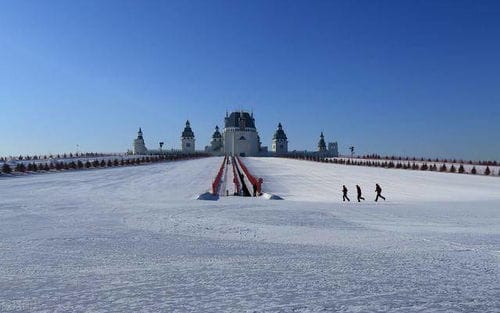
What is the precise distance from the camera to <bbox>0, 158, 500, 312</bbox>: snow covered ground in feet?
20.6

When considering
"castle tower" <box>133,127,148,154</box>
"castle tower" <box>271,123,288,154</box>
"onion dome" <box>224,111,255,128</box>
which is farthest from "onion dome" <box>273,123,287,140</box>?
"castle tower" <box>133,127,148,154</box>

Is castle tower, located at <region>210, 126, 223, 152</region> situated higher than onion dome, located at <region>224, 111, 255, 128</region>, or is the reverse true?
onion dome, located at <region>224, 111, 255, 128</region>

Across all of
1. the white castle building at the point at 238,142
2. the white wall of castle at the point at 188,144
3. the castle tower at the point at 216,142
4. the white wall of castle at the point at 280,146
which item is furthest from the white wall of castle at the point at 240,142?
the white wall of castle at the point at 188,144

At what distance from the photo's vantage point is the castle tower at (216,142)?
178800 millimetres

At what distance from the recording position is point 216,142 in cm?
18512

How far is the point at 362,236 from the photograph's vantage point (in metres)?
11.4

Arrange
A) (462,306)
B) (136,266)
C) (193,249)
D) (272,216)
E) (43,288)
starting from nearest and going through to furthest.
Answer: (462,306)
(43,288)
(136,266)
(193,249)
(272,216)

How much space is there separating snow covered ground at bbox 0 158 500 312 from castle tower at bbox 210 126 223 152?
6358 inches

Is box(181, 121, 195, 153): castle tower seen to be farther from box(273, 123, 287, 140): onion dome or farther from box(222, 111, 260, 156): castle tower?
box(273, 123, 287, 140): onion dome

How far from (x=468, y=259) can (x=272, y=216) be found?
274 inches

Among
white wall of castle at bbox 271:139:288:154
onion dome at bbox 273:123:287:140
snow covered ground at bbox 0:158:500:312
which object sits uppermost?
onion dome at bbox 273:123:287:140

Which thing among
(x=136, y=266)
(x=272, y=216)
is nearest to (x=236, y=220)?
(x=272, y=216)

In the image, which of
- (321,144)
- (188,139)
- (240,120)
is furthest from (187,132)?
(321,144)

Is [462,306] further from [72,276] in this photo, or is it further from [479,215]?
[479,215]
